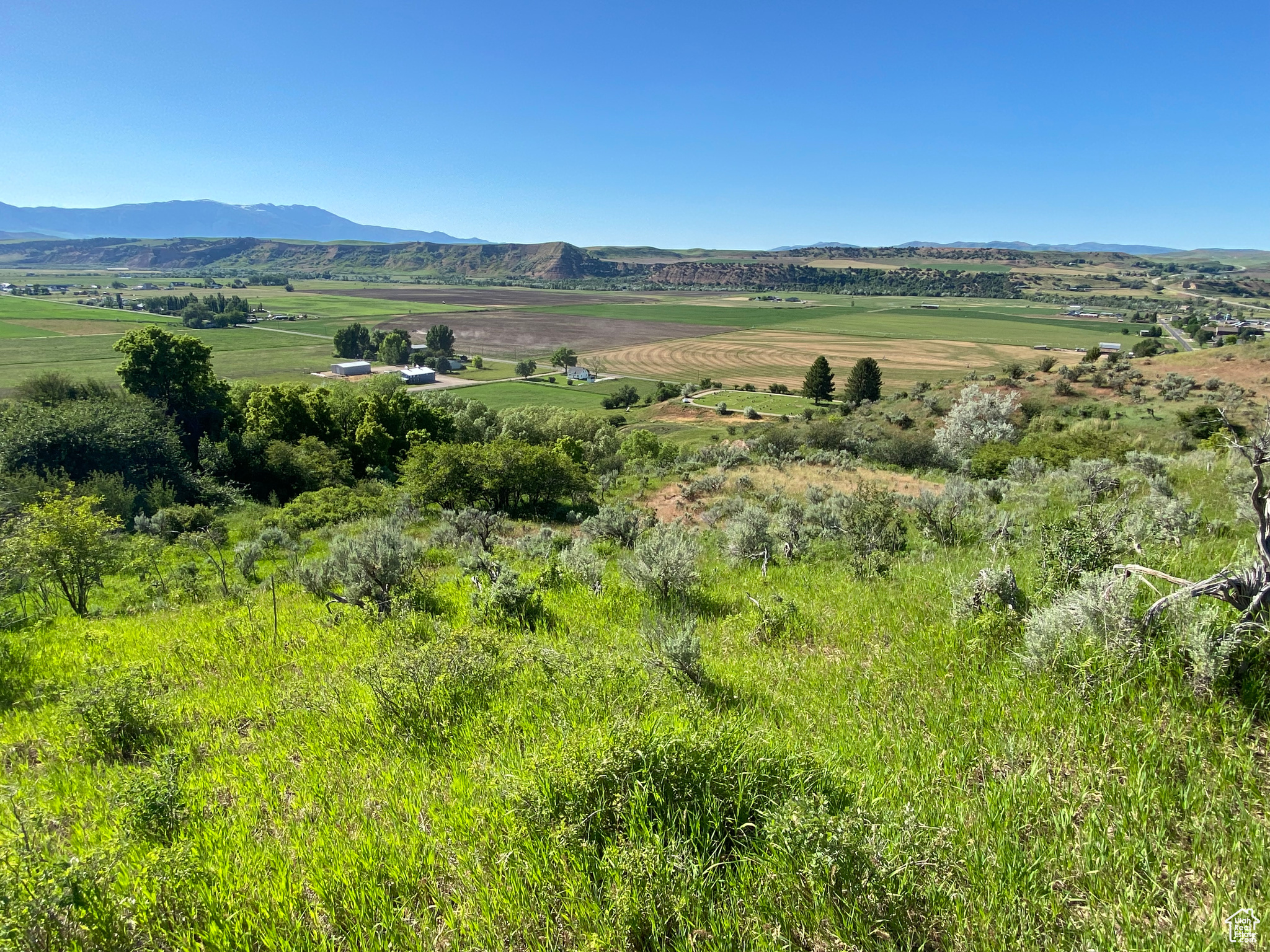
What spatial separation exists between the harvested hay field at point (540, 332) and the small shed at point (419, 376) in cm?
2776

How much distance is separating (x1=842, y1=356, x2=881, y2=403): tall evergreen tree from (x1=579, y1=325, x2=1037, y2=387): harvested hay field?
16.9m

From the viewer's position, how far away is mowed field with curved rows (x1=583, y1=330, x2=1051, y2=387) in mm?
99562

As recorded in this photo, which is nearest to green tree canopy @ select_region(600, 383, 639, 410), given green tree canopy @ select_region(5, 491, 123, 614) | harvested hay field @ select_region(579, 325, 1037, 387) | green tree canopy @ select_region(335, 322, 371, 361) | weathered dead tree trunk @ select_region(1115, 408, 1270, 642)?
harvested hay field @ select_region(579, 325, 1037, 387)

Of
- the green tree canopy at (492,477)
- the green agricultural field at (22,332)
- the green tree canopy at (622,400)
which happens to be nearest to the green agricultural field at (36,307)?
the green agricultural field at (22,332)

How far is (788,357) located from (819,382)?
38.2 m

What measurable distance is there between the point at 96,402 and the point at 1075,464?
46.6 m

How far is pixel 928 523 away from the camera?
444 inches

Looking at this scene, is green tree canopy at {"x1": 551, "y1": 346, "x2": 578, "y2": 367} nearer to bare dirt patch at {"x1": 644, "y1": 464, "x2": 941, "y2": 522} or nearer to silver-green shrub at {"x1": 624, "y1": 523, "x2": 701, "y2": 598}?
bare dirt patch at {"x1": 644, "y1": 464, "x2": 941, "y2": 522}

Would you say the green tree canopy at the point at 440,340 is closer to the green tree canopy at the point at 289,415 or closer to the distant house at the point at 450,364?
the distant house at the point at 450,364

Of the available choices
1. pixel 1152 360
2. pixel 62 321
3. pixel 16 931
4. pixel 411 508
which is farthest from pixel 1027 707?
pixel 62 321

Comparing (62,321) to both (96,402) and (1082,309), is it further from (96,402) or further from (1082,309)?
(1082,309)

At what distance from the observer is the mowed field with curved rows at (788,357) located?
9956cm

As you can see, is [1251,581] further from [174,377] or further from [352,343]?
[352,343]

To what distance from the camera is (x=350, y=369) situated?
9569cm
